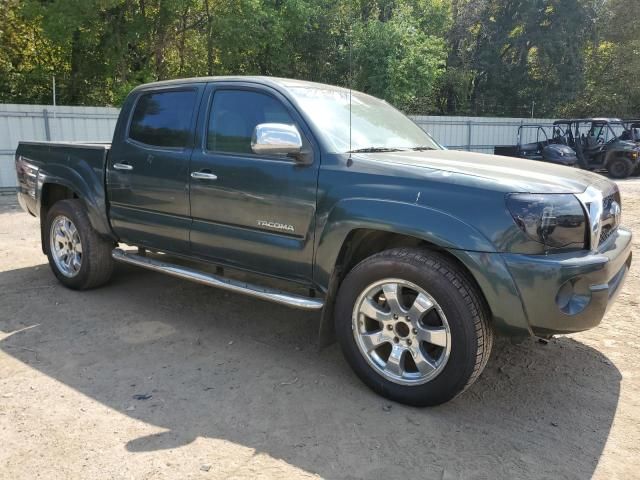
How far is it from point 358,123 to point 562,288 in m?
1.91

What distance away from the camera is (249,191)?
3898 mm

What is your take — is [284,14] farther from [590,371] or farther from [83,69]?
[590,371]

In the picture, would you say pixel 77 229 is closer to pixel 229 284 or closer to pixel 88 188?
pixel 88 188

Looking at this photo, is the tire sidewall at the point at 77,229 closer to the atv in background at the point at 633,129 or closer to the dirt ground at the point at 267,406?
the dirt ground at the point at 267,406

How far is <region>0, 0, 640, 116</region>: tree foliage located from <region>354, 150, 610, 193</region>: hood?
7390 mm

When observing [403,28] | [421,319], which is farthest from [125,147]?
[403,28]

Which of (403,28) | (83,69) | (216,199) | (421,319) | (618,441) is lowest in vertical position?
(618,441)

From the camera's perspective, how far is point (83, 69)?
Result: 1892cm

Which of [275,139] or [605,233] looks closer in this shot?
[605,233]

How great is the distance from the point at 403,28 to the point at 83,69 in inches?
436

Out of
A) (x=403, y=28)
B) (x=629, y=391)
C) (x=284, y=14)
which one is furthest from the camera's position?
(x=403, y=28)

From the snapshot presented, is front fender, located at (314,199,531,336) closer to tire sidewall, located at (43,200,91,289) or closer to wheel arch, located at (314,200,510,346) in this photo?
wheel arch, located at (314,200,510,346)

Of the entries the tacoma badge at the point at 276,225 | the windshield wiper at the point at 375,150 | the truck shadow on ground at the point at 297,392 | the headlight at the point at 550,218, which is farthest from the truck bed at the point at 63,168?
the headlight at the point at 550,218

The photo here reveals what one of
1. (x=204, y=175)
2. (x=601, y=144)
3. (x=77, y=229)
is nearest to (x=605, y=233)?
(x=204, y=175)
